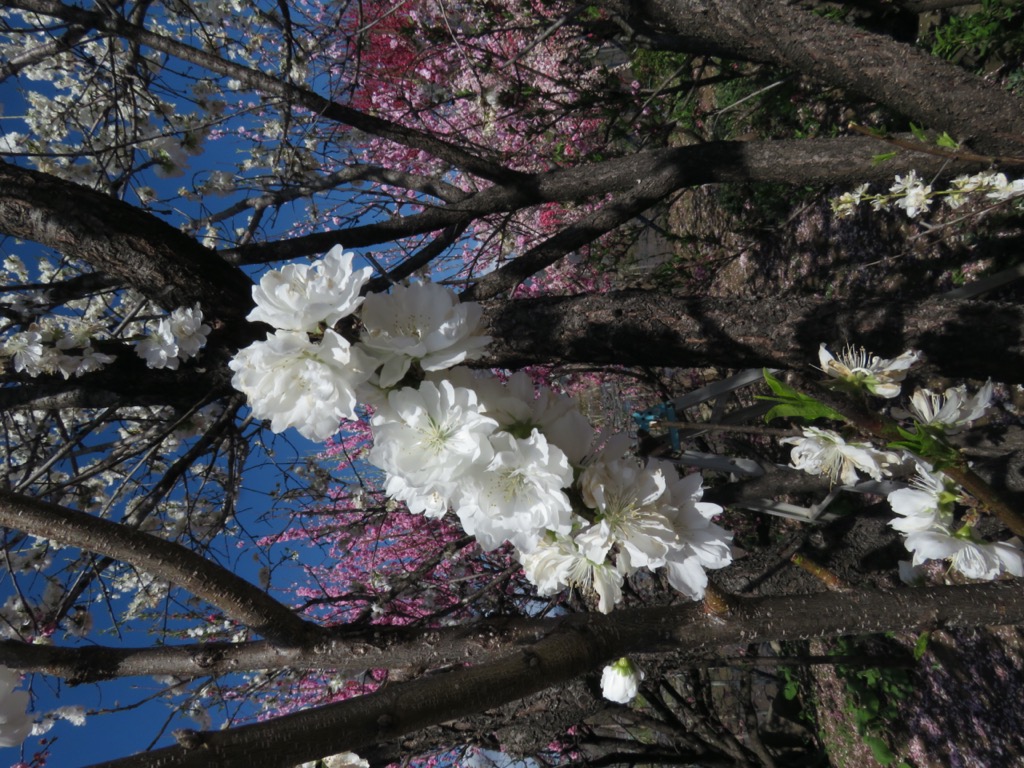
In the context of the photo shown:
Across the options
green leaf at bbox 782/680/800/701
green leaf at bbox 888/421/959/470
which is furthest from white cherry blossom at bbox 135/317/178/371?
green leaf at bbox 782/680/800/701

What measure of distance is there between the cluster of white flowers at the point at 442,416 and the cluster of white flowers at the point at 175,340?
53.1 inches

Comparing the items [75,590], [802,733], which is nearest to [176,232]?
[75,590]

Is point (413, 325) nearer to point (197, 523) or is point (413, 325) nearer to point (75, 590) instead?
point (75, 590)

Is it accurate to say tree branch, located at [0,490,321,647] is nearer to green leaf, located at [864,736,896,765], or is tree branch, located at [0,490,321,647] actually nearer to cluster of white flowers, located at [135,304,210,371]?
cluster of white flowers, located at [135,304,210,371]

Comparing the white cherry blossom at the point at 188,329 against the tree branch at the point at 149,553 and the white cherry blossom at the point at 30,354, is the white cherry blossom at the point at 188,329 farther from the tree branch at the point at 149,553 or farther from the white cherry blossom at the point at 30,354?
the tree branch at the point at 149,553

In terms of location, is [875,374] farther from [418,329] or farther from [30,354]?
[30,354]

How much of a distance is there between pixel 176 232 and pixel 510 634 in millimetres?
1972

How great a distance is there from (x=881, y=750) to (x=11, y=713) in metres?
5.06

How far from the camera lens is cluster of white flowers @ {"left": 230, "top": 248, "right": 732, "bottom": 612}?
964 millimetres

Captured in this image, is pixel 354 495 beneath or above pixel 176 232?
above

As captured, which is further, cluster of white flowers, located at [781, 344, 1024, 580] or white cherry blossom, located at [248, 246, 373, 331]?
cluster of white flowers, located at [781, 344, 1024, 580]

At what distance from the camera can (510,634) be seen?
117 cm

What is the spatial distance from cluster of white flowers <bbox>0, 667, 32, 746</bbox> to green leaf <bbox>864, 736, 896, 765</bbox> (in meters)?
5.02

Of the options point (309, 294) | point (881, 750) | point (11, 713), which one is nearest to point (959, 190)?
point (309, 294)
